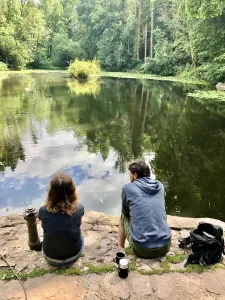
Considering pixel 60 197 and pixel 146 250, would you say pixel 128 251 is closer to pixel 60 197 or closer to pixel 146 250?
pixel 146 250

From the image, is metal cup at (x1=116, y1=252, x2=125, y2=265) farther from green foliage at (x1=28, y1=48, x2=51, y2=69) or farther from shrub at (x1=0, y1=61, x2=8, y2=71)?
green foliage at (x1=28, y1=48, x2=51, y2=69)

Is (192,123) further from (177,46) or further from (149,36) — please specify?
(149,36)

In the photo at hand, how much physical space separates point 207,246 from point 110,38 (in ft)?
142

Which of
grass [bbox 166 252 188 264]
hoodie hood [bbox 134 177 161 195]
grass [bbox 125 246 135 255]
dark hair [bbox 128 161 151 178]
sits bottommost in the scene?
grass [bbox 166 252 188 264]

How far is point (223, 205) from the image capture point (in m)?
5.41

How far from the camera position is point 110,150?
827 centimetres

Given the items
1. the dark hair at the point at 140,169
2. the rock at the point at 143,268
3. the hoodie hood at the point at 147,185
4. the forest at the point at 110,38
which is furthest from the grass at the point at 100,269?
the forest at the point at 110,38

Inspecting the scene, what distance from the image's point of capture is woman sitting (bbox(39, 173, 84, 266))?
285 cm

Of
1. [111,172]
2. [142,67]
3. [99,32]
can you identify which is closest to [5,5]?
[99,32]

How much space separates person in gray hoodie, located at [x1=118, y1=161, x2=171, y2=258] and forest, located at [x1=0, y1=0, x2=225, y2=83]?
26940 mm

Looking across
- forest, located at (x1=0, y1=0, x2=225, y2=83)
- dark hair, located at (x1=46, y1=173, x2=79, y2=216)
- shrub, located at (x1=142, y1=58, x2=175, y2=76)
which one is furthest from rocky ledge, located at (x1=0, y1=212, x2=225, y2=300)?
shrub, located at (x1=142, y1=58, x2=175, y2=76)

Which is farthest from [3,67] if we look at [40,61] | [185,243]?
[185,243]

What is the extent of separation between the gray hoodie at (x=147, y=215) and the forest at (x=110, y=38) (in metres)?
27.0

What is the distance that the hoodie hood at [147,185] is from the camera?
3.11 m
